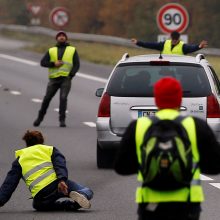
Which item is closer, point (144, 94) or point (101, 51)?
point (144, 94)

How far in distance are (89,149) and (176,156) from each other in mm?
11655

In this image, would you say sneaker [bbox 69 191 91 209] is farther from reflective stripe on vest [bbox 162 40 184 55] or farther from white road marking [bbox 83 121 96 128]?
white road marking [bbox 83 121 96 128]

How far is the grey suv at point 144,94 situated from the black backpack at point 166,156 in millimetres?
8162

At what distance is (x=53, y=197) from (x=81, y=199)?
0.30 m

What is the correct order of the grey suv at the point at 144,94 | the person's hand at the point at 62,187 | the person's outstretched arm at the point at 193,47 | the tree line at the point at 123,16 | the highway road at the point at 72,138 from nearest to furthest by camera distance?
the person's hand at the point at 62,187 < the highway road at the point at 72,138 < the grey suv at the point at 144,94 < the person's outstretched arm at the point at 193,47 < the tree line at the point at 123,16

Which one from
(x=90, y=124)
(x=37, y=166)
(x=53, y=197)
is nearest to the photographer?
(x=37, y=166)

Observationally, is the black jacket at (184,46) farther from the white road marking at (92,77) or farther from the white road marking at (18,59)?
the white road marking at (18,59)

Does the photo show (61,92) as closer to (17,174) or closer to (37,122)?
(37,122)

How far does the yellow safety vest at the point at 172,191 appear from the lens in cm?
738

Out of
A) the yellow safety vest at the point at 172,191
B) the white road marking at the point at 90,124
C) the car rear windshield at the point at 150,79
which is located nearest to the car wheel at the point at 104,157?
the car rear windshield at the point at 150,79

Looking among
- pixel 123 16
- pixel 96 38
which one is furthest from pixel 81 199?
pixel 123 16

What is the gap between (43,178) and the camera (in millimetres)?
12250

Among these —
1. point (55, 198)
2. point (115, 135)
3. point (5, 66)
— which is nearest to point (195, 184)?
point (55, 198)

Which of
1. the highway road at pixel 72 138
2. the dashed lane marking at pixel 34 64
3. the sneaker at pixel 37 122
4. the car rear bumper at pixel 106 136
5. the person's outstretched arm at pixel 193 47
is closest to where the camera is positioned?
the highway road at pixel 72 138
